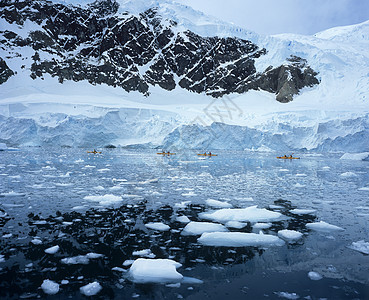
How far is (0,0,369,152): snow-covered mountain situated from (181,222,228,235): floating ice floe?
32112 millimetres

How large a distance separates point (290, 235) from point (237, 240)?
→ 111 centimetres

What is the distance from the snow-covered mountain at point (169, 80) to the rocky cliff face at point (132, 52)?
337 millimetres

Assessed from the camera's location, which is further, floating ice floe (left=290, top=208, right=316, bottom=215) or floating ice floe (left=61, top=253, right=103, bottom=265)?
floating ice floe (left=290, top=208, right=316, bottom=215)

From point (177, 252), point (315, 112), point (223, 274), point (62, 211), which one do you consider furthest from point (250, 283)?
point (315, 112)

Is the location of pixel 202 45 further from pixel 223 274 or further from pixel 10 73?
pixel 223 274

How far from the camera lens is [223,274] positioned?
364cm

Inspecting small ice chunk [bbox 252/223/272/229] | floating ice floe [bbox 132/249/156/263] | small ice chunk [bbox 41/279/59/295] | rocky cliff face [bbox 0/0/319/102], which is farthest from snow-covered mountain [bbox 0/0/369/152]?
small ice chunk [bbox 41/279/59/295]

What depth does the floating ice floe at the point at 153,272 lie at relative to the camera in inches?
135

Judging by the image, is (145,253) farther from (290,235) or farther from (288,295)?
(290,235)

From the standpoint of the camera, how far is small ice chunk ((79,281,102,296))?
3.08m

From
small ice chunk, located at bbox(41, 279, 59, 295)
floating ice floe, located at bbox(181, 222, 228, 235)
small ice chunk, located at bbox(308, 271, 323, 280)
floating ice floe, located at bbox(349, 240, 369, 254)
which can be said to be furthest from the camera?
floating ice floe, located at bbox(181, 222, 228, 235)

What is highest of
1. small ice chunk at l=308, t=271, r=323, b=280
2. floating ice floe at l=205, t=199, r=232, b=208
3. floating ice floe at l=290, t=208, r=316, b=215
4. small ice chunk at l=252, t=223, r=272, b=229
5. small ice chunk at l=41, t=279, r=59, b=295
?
small ice chunk at l=41, t=279, r=59, b=295

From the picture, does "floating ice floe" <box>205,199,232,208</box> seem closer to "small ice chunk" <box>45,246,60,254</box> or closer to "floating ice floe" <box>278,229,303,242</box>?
"floating ice floe" <box>278,229,303,242</box>

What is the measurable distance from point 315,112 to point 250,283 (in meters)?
51.7
